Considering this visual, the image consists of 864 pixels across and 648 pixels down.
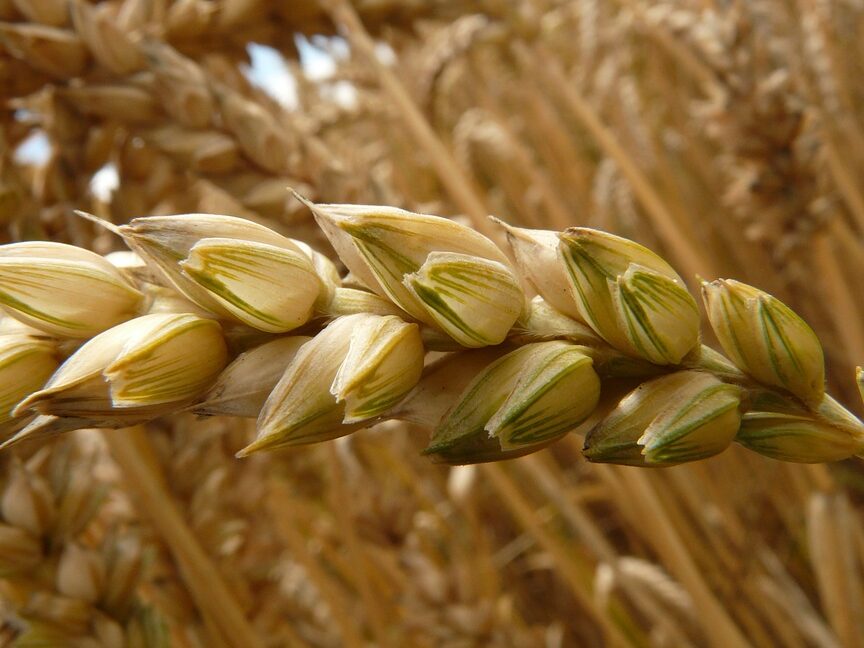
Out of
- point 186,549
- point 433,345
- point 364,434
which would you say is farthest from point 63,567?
point 364,434

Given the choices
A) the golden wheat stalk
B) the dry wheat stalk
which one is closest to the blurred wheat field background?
the dry wheat stalk

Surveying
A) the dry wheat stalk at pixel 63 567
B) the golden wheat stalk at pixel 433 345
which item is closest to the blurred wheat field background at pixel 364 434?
the dry wheat stalk at pixel 63 567

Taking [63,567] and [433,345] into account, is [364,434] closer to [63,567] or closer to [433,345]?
[63,567]

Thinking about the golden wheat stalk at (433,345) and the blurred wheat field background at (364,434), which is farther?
the blurred wheat field background at (364,434)

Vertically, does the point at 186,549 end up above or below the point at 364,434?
above

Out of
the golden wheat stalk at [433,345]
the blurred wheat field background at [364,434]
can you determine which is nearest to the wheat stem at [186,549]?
the blurred wheat field background at [364,434]

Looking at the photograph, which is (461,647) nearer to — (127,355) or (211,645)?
(211,645)

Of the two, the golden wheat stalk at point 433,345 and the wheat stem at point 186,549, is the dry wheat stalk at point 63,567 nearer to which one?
the wheat stem at point 186,549

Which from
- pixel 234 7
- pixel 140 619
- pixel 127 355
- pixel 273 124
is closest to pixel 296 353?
pixel 127 355
